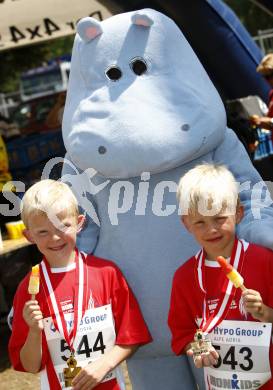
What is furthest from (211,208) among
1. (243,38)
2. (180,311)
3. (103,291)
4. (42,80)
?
(42,80)

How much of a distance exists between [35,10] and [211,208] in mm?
4669

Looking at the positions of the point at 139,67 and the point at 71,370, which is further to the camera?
the point at 139,67

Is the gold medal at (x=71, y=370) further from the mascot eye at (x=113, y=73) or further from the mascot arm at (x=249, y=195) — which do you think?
the mascot eye at (x=113, y=73)

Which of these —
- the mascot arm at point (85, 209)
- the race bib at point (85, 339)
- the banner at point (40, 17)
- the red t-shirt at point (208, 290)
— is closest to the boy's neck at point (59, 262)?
the race bib at point (85, 339)

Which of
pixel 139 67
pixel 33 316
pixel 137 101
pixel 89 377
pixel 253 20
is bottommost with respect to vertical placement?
pixel 253 20

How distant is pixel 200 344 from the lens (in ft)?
7.34

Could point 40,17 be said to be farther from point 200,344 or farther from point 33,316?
point 200,344

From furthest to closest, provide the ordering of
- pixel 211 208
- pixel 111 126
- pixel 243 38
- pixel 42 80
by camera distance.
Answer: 1. pixel 42 80
2. pixel 243 38
3. pixel 111 126
4. pixel 211 208

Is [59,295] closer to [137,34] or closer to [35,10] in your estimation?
[137,34]

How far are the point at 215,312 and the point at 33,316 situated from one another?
2.00 ft

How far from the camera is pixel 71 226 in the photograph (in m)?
2.54

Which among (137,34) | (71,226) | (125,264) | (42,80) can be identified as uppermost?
(137,34)

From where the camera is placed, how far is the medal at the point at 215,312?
2236mm

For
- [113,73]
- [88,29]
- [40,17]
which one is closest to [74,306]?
[113,73]
